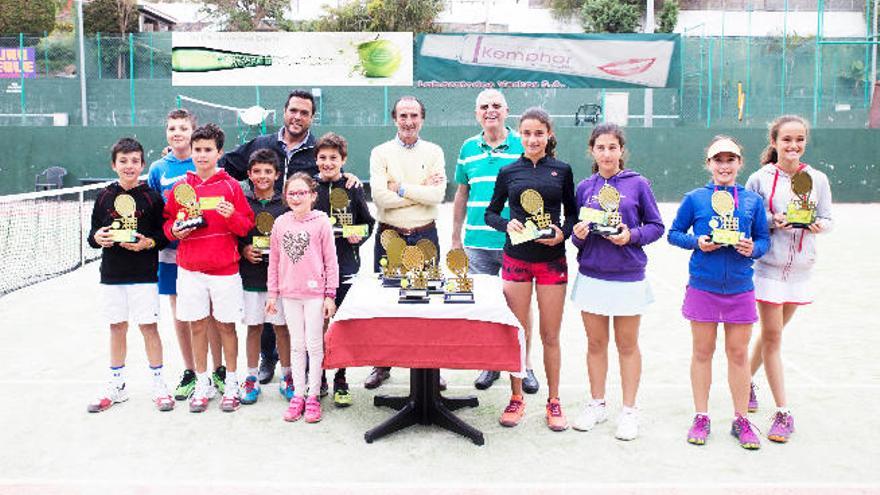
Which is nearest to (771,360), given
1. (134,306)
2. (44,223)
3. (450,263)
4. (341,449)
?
(450,263)

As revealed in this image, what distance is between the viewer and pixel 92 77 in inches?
963

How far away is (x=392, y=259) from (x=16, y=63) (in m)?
22.9

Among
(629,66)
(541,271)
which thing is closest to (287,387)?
(541,271)

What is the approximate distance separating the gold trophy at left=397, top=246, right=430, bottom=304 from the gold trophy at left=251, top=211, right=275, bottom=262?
2.89 ft

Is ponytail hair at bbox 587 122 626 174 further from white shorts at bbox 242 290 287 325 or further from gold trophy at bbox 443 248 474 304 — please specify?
white shorts at bbox 242 290 287 325

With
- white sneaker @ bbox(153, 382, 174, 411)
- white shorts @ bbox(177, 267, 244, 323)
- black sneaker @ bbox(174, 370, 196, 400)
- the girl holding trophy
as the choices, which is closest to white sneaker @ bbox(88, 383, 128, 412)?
white sneaker @ bbox(153, 382, 174, 411)

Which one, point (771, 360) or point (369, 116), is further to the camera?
point (369, 116)

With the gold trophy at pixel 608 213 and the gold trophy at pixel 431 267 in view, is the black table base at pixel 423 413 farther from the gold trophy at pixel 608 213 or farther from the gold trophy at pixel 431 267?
the gold trophy at pixel 608 213

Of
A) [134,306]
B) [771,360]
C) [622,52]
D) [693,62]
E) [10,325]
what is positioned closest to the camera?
[771,360]

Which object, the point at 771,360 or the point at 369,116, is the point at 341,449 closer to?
the point at 771,360

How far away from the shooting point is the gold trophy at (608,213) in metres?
4.24

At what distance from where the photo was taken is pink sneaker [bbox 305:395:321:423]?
466cm

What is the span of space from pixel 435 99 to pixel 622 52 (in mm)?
5543

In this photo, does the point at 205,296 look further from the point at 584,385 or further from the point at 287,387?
the point at 584,385
